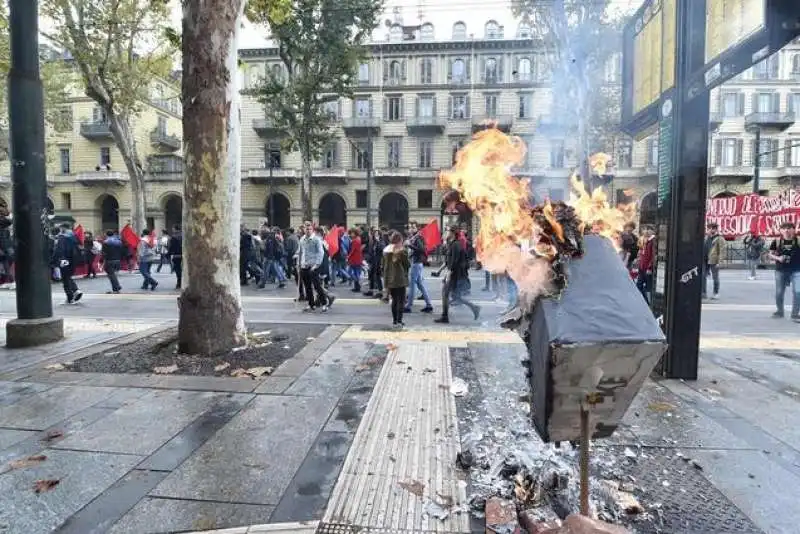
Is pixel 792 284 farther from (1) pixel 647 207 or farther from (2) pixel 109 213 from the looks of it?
(2) pixel 109 213

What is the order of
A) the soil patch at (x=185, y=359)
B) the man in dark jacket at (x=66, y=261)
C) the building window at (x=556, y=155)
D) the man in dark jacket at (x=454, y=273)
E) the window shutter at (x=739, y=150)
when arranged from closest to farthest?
the soil patch at (x=185, y=359), the man in dark jacket at (x=454, y=273), the man in dark jacket at (x=66, y=261), the building window at (x=556, y=155), the window shutter at (x=739, y=150)

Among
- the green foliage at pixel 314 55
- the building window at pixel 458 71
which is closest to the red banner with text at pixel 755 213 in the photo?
the green foliage at pixel 314 55

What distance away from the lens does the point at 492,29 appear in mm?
44656

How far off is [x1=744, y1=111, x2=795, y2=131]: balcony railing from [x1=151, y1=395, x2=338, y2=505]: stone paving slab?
48956 mm

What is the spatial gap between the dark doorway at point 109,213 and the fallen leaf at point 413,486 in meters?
50.4

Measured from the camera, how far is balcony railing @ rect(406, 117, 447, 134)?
4194 centimetres

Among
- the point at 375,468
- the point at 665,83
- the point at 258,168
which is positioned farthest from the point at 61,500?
the point at 258,168

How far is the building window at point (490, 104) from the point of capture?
42.3 m

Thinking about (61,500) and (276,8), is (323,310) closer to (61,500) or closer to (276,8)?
(276,8)

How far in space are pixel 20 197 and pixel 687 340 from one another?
8.70 m

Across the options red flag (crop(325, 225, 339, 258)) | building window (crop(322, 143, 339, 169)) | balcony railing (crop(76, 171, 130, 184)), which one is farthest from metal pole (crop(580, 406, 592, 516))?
balcony railing (crop(76, 171, 130, 184))

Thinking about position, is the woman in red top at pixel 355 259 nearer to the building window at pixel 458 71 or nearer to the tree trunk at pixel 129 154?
the tree trunk at pixel 129 154

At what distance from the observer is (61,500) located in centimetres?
296

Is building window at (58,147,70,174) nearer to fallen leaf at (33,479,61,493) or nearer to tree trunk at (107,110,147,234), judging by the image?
tree trunk at (107,110,147,234)
